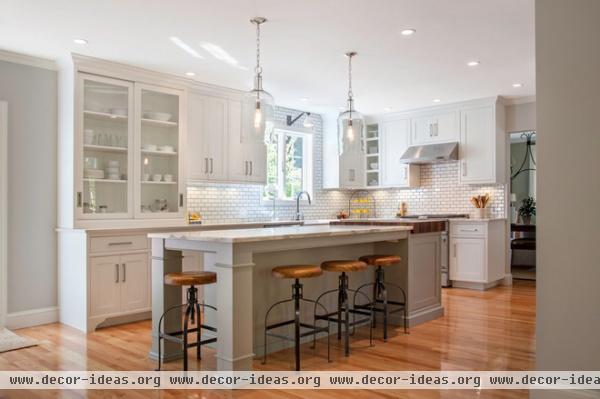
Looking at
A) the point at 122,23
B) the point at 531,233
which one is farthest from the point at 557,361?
Result: the point at 531,233

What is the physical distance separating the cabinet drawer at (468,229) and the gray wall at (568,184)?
4.07 metres

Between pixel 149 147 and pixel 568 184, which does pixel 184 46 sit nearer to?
pixel 149 147

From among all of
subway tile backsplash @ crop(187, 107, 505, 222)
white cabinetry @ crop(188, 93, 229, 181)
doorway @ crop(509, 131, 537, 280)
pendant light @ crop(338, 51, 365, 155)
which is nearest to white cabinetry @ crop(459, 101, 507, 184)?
subway tile backsplash @ crop(187, 107, 505, 222)

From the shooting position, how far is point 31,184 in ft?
16.2

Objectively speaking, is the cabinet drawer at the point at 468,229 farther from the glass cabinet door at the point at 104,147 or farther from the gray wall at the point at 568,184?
the glass cabinet door at the point at 104,147

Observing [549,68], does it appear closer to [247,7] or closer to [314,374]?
[247,7]

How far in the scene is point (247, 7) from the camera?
3.78 metres

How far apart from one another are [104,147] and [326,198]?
417 cm

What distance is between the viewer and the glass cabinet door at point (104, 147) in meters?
4.99

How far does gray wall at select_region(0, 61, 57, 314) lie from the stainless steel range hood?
195 inches

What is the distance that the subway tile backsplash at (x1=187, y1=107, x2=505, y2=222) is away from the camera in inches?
261

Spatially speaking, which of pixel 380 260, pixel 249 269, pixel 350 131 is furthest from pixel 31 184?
pixel 380 260

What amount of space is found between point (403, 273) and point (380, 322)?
56cm

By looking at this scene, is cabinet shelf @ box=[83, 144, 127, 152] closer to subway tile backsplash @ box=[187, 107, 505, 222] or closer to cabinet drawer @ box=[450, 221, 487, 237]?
subway tile backsplash @ box=[187, 107, 505, 222]
